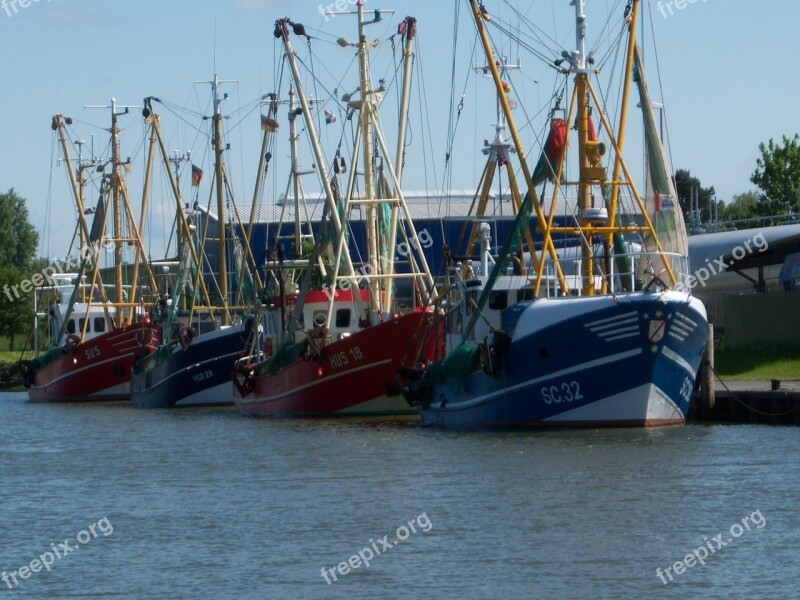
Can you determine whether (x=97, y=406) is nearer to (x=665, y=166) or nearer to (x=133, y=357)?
(x=133, y=357)

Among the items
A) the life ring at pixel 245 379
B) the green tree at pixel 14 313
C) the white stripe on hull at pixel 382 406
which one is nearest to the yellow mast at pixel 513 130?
the white stripe on hull at pixel 382 406

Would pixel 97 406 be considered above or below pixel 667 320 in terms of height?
below

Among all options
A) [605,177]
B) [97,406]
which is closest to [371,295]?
[605,177]

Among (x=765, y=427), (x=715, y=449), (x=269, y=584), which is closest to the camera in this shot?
(x=269, y=584)

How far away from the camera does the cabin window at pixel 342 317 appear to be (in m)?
40.0

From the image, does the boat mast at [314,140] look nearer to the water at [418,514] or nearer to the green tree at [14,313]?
the water at [418,514]

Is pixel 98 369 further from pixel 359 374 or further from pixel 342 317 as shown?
pixel 359 374

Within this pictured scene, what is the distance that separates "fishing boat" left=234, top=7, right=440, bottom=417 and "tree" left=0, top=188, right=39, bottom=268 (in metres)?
75.3

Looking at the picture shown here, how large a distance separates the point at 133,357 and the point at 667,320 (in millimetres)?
32869

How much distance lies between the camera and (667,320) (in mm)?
27531

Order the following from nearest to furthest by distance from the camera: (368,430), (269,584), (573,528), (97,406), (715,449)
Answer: (269,584) → (573,528) → (715,449) → (368,430) → (97,406)

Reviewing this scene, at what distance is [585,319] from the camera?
90.8 ft

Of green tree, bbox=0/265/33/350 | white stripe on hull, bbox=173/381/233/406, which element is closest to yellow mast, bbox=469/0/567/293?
white stripe on hull, bbox=173/381/233/406

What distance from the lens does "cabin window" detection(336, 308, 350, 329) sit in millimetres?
39969
